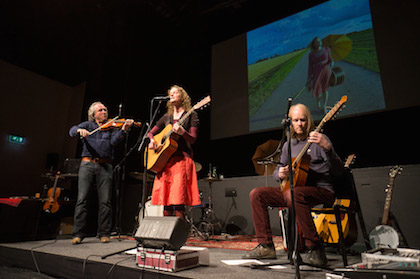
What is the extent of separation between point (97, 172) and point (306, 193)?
2.48 metres

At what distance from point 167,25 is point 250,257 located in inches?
222

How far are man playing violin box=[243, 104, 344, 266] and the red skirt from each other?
57 centimetres

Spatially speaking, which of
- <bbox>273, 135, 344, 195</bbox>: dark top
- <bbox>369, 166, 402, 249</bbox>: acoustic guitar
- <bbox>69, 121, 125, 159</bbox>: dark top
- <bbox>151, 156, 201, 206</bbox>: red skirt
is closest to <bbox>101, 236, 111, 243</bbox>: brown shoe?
<bbox>69, 121, 125, 159</bbox>: dark top

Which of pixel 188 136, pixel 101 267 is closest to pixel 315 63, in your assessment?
pixel 188 136

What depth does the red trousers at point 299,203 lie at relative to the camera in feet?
6.52

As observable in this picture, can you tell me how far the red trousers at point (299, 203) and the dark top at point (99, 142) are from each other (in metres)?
1.92

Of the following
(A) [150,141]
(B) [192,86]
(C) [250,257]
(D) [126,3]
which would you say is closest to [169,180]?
(A) [150,141]

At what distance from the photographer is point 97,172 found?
129 inches

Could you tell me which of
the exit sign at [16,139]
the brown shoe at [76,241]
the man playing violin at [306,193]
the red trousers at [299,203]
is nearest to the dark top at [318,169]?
the man playing violin at [306,193]

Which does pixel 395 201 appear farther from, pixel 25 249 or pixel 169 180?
pixel 25 249

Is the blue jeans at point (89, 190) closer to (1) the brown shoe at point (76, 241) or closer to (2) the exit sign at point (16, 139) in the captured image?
(1) the brown shoe at point (76, 241)

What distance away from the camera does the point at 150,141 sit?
2684mm

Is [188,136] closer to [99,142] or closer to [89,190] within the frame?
[99,142]

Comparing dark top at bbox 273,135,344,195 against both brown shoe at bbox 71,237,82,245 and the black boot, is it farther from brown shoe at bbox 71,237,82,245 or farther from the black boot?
brown shoe at bbox 71,237,82,245
